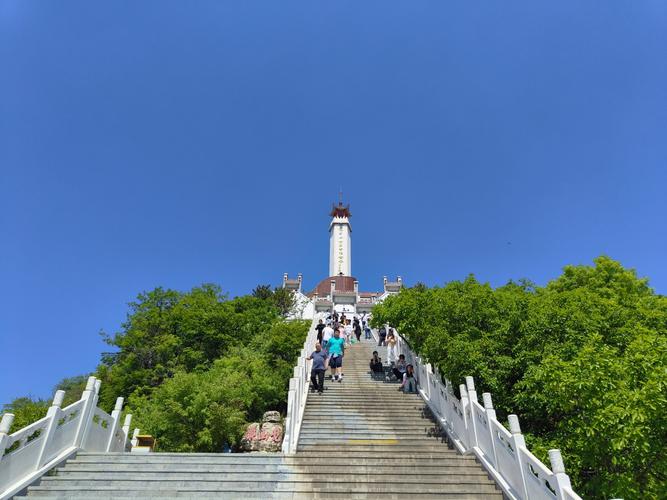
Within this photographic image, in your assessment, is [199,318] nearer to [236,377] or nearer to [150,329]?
[150,329]

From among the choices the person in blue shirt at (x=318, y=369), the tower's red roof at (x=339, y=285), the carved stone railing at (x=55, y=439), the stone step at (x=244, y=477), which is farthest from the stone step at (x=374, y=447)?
the tower's red roof at (x=339, y=285)

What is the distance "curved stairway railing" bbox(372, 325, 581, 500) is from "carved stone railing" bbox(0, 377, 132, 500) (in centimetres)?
802

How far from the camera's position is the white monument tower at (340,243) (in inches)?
2486

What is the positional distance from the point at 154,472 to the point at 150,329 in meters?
21.5

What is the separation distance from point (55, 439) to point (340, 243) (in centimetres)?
5827

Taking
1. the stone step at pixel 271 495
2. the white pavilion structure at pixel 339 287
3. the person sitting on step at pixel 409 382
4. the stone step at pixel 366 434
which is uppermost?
the white pavilion structure at pixel 339 287

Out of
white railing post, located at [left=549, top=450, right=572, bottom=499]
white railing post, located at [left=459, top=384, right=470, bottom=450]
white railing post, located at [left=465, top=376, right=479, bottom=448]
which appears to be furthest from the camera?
white railing post, located at [left=459, top=384, right=470, bottom=450]

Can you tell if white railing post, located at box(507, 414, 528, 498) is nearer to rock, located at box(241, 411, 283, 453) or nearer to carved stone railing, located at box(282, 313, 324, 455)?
carved stone railing, located at box(282, 313, 324, 455)

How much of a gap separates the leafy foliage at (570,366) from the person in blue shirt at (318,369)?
3116 millimetres

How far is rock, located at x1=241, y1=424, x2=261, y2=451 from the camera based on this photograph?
14008 mm

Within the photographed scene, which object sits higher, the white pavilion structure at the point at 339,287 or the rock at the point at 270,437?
the white pavilion structure at the point at 339,287

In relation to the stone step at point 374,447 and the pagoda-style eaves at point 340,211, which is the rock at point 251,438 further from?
the pagoda-style eaves at point 340,211

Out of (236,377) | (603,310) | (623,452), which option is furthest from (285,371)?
A: (623,452)

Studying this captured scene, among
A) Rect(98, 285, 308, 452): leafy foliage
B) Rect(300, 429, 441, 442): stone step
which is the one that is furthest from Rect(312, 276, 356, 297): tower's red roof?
Rect(300, 429, 441, 442): stone step
